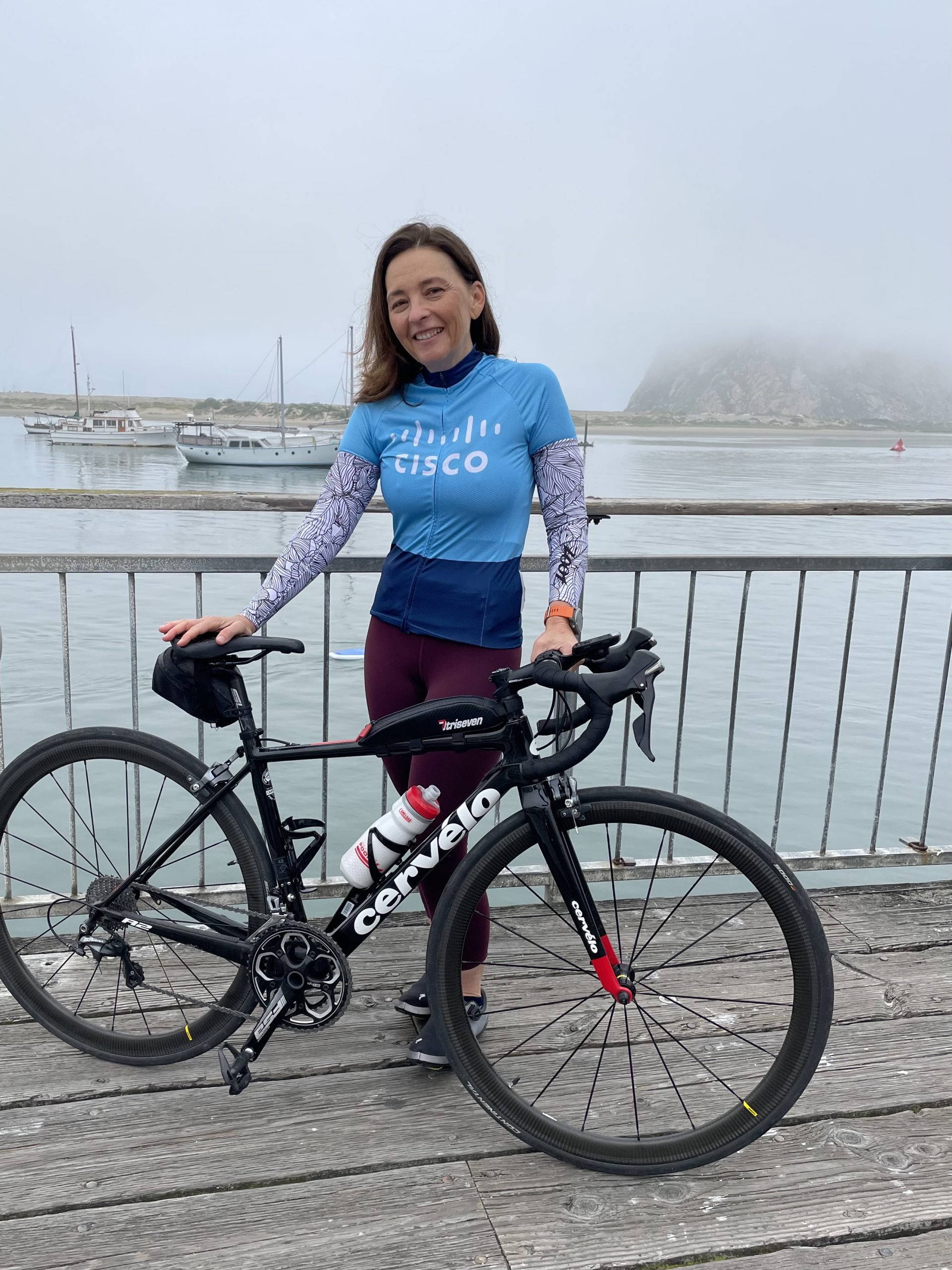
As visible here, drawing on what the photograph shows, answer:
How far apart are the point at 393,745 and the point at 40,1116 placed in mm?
1095

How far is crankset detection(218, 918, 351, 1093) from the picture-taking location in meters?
2.00

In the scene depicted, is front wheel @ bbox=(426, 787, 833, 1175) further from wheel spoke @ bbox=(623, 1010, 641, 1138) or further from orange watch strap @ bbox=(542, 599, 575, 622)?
orange watch strap @ bbox=(542, 599, 575, 622)

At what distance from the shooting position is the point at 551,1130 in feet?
6.24

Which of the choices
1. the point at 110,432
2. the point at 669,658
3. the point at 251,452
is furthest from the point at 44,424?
the point at 669,658

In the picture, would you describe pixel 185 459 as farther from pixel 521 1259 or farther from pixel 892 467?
pixel 521 1259

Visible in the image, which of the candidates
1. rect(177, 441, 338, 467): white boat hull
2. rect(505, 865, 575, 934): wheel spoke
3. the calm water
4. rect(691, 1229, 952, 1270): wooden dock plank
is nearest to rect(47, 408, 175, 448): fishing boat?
rect(177, 441, 338, 467): white boat hull

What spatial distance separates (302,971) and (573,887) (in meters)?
0.59

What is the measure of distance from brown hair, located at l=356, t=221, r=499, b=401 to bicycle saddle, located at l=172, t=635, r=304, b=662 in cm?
63

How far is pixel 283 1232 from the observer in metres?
1.73

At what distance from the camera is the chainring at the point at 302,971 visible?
2.00 meters

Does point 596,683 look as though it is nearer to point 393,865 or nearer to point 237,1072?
point 393,865

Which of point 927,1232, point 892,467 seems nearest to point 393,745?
point 927,1232

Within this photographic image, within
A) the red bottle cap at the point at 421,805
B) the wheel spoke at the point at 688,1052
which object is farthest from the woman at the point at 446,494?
the wheel spoke at the point at 688,1052

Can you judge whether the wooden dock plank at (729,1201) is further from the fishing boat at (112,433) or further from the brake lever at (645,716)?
the fishing boat at (112,433)
